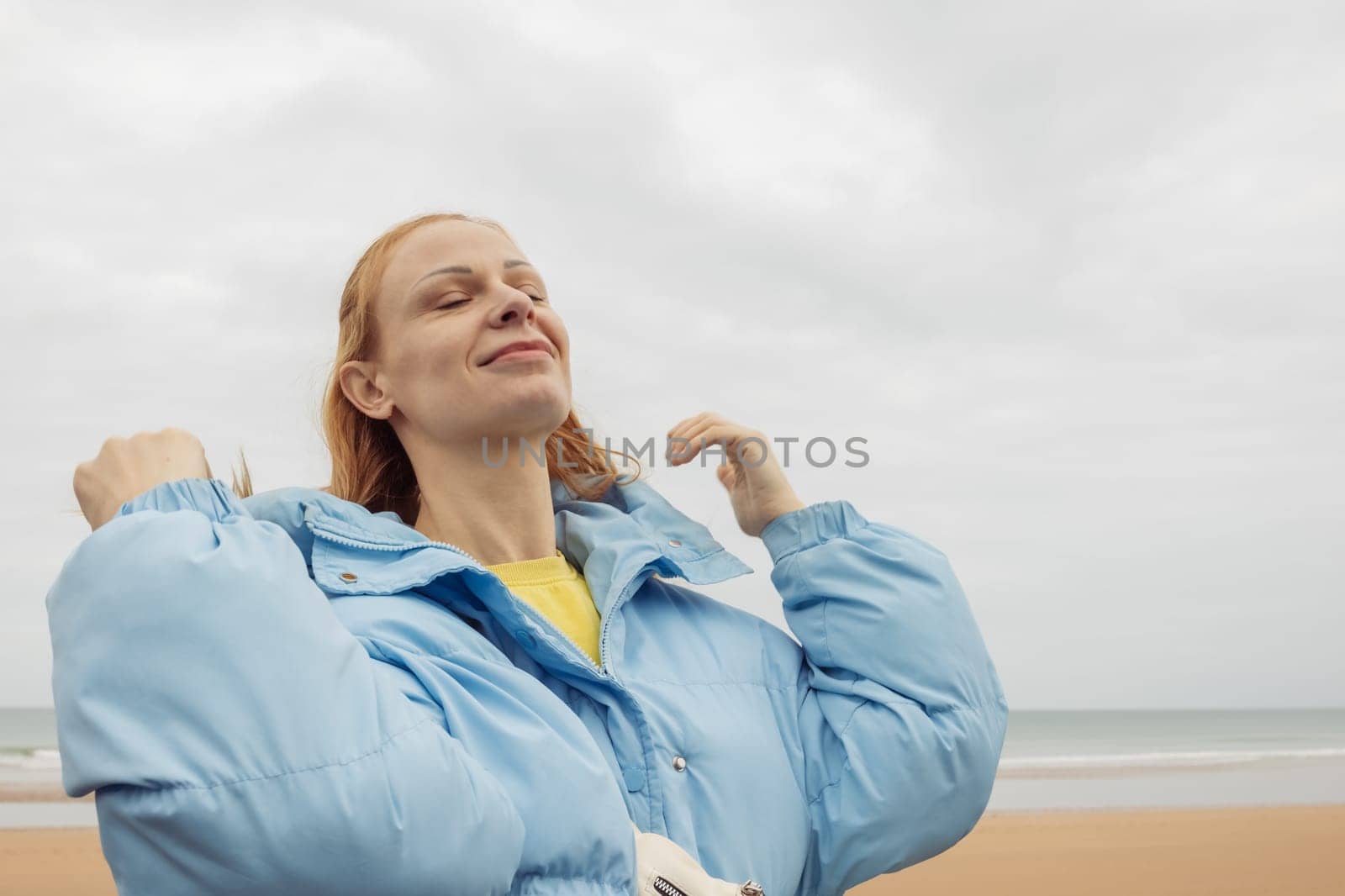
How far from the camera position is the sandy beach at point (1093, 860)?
684 centimetres

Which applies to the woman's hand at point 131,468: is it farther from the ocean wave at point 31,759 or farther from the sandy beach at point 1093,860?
the ocean wave at point 31,759

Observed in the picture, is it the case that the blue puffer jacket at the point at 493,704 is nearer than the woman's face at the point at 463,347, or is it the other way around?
the blue puffer jacket at the point at 493,704

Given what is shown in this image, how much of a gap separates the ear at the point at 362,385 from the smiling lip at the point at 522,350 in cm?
33

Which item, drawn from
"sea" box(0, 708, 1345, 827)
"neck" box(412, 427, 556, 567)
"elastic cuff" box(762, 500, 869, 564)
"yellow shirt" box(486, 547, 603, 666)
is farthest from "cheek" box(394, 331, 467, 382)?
"sea" box(0, 708, 1345, 827)

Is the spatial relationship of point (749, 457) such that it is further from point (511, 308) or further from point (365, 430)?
point (365, 430)

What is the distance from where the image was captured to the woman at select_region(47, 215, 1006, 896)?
4.31ft

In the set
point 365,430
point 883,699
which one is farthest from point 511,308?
point 883,699

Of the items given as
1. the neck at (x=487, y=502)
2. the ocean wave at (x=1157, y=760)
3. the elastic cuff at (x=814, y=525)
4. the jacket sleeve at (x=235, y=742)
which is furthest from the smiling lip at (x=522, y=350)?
the ocean wave at (x=1157, y=760)

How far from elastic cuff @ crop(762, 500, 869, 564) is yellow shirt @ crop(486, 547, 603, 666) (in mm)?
403

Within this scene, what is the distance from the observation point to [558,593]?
211 cm

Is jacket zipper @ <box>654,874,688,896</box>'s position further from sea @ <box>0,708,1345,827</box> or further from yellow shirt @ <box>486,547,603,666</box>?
sea @ <box>0,708,1345,827</box>

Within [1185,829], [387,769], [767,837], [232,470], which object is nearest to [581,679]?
[767,837]

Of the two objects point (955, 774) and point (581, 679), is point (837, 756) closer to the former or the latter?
point (955, 774)

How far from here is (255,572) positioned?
141 centimetres
